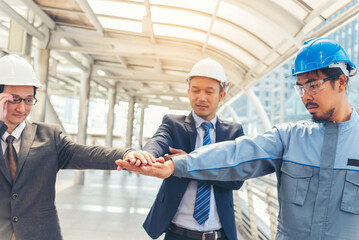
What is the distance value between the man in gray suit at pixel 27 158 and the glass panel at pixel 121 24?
4885mm

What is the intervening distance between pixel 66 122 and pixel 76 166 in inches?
874

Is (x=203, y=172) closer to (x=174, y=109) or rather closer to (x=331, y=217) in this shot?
(x=331, y=217)

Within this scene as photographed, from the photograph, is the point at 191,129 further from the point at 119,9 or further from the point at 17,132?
the point at 119,9

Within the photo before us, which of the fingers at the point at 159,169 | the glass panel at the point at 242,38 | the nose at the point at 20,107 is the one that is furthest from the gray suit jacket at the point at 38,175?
the glass panel at the point at 242,38

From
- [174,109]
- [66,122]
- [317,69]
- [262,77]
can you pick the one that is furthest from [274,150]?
[66,122]

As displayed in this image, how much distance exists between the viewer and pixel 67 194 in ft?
28.3

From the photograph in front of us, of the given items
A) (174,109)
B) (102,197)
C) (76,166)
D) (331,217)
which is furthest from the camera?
(174,109)

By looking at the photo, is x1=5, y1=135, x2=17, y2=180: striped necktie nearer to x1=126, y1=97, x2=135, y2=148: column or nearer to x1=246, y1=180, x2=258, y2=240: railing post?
x1=246, y1=180, x2=258, y2=240: railing post

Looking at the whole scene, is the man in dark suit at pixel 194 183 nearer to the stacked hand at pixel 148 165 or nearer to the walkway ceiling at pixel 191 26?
the stacked hand at pixel 148 165

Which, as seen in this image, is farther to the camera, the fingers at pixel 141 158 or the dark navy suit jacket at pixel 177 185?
the dark navy suit jacket at pixel 177 185

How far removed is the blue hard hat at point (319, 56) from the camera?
146cm

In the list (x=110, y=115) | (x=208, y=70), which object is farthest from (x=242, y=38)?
(x=110, y=115)

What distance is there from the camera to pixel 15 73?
196cm

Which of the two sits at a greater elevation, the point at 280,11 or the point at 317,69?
the point at 280,11
